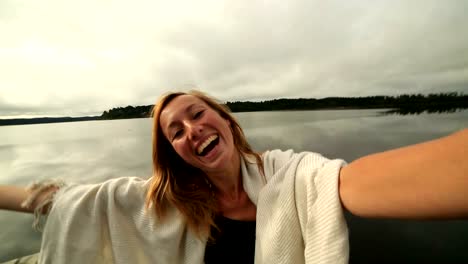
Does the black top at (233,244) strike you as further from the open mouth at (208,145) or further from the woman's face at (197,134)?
the open mouth at (208,145)

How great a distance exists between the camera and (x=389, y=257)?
12.4 ft

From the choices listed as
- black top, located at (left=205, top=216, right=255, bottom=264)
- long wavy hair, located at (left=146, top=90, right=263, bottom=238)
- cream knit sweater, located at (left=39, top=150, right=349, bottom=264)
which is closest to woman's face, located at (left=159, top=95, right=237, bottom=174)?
long wavy hair, located at (left=146, top=90, right=263, bottom=238)

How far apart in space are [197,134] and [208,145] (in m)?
0.12

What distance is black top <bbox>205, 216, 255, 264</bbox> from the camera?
123 centimetres

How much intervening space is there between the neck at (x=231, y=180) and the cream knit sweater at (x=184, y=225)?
7 cm

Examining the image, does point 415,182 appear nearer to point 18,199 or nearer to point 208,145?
point 208,145

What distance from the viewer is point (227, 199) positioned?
147 centimetres

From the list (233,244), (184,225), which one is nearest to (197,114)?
(184,225)

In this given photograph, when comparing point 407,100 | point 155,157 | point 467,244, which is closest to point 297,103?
point 407,100

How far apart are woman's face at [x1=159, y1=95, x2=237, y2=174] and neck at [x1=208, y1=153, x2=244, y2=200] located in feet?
0.14

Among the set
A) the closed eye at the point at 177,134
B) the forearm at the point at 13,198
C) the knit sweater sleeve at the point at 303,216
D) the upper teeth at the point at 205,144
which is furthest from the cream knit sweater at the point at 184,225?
the closed eye at the point at 177,134

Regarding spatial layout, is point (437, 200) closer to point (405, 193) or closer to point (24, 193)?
point (405, 193)

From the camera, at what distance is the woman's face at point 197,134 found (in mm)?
1364

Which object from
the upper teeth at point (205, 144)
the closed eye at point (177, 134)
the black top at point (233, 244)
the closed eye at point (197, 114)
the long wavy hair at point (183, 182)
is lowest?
the black top at point (233, 244)
